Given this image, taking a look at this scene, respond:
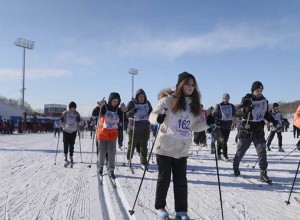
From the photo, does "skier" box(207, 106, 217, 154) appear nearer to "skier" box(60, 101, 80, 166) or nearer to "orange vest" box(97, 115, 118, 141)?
"orange vest" box(97, 115, 118, 141)

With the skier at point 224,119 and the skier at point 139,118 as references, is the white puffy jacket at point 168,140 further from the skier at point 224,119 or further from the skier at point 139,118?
the skier at point 224,119

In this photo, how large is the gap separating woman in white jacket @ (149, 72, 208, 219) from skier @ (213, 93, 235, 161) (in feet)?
22.0

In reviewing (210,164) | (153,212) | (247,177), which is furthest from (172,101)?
(210,164)

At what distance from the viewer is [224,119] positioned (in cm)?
1142

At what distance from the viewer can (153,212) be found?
4.97 meters

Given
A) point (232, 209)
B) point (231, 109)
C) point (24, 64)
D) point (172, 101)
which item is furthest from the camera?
point (24, 64)

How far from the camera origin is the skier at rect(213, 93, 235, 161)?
11.3m

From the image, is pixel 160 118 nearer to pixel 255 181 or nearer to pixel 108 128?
pixel 108 128

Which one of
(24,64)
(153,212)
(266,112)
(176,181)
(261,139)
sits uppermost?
(24,64)

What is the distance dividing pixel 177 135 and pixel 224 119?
7.01m

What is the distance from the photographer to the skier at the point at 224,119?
1127cm

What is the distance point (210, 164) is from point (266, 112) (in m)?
3.52

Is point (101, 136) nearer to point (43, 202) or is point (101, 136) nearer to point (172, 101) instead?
point (43, 202)

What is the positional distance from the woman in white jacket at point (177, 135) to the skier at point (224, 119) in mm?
6692
